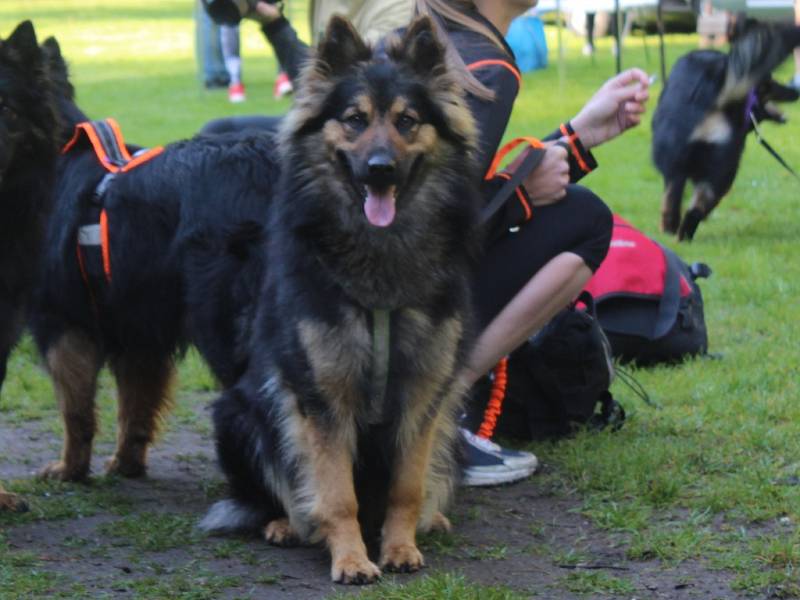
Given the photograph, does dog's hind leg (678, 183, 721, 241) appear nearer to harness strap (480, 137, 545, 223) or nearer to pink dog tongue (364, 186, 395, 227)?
harness strap (480, 137, 545, 223)

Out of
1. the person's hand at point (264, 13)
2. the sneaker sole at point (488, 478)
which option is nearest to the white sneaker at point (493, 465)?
the sneaker sole at point (488, 478)

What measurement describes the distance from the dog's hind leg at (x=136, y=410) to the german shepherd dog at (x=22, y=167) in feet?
1.67

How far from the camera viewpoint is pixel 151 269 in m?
4.09

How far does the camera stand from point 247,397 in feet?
12.5

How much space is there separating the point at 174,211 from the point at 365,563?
130 cm

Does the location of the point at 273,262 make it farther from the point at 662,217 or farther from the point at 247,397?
the point at 662,217

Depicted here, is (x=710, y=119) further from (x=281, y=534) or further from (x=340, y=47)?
(x=281, y=534)

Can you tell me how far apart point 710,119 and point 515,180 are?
4.89 m

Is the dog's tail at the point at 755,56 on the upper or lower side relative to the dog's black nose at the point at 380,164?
lower

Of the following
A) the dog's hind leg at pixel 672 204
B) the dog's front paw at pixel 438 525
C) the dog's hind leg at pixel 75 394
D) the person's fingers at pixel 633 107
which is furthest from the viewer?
the dog's hind leg at pixel 672 204

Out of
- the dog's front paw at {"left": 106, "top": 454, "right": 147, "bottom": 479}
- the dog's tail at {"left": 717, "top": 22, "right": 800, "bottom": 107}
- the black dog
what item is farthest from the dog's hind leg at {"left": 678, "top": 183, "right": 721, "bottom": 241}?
the black dog

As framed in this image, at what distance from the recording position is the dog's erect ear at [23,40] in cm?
390

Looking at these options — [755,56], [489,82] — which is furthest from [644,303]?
[755,56]

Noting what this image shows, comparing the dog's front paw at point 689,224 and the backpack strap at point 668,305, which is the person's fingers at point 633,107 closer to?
the backpack strap at point 668,305
